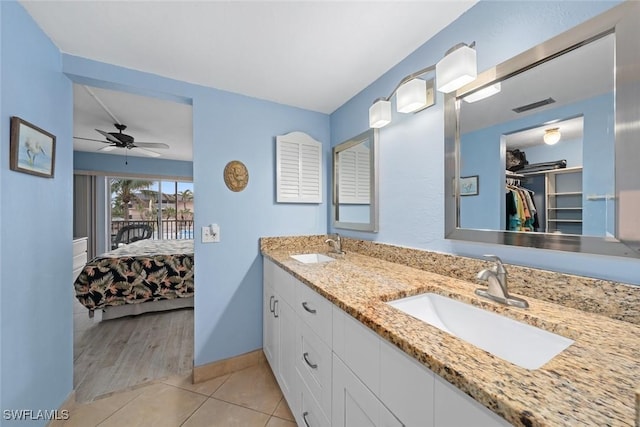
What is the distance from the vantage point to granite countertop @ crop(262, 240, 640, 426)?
0.41 m

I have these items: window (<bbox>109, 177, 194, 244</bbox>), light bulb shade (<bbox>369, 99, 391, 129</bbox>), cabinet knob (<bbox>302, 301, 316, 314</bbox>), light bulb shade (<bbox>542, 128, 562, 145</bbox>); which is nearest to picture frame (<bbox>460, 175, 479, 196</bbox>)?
light bulb shade (<bbox>542, 128, 562, 145</bbox>)

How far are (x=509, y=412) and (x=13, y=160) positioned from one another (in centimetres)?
191

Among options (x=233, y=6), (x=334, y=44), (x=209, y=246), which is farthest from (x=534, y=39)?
(x=209, y=246)

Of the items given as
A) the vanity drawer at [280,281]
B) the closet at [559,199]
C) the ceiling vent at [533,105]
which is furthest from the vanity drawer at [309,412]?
the ceiling vent at [533,105]

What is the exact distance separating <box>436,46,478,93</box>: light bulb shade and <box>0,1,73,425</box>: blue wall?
191 centimetres

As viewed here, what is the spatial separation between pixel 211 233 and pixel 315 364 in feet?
4.06

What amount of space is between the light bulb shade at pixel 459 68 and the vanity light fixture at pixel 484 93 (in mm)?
82

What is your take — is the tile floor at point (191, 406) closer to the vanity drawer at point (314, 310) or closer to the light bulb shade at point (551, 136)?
the vanity drawer at point (314, 310)

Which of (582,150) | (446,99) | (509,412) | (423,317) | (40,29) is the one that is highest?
(40,29)

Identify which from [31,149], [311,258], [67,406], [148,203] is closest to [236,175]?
[311,258]

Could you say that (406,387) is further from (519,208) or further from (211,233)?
(211,233)

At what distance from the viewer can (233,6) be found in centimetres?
117

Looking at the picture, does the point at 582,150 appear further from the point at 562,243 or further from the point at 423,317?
the point at 423,317

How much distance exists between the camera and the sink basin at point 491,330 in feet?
2.42
